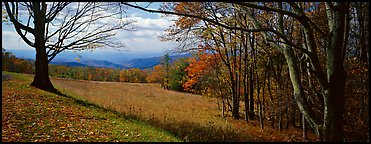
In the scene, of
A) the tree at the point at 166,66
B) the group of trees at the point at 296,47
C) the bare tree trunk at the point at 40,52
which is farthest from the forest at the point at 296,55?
the tree at the point at 166,66

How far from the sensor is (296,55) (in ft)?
35.8

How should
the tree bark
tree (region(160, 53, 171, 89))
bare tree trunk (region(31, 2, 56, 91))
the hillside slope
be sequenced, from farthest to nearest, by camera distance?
tree (region(160, 53, 171, 89)), bare tree trunk (region(31, 2, 56, 91)), the hillside slope, the tree bark

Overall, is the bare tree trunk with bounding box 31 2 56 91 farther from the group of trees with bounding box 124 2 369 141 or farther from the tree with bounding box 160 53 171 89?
the tree with bounding box 160 53 171 89

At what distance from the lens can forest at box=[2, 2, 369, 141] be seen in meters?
4.10

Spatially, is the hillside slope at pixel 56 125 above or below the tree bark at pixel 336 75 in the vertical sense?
below

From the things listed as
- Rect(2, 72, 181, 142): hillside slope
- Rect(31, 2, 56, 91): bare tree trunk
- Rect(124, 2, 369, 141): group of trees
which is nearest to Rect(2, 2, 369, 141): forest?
Rect(124, 2, 369, 141): group of trees

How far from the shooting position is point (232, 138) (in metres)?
10.2

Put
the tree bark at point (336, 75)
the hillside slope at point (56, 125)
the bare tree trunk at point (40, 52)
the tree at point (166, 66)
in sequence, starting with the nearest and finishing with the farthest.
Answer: the tree bark at point (336, 75), the hillside slope at point (56, 125), the bare tree trunk at point (40, 52), the tree at point (166, 66)

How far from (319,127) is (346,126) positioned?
9302mm

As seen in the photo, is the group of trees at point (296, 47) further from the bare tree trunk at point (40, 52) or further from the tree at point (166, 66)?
the tree at point (166, 66)

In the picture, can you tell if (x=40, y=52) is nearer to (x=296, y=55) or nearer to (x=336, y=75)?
(x=296, y=55)

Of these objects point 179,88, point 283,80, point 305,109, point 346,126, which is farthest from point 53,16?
point 179,88

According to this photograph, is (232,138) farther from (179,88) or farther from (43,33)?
(179,88)

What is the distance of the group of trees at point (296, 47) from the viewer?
161 inches
